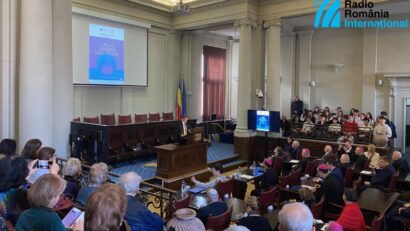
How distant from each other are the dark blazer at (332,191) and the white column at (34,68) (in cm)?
494

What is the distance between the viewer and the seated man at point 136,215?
2.82 metres

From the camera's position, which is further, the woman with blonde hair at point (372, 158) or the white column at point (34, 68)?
the woman with blonde hair at point (372, 158)

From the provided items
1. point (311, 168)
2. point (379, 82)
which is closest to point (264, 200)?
point (311, 168)

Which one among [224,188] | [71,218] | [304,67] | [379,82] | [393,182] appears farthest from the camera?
[304,67]

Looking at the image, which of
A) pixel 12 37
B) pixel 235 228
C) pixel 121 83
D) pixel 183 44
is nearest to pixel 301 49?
pixel 183 44

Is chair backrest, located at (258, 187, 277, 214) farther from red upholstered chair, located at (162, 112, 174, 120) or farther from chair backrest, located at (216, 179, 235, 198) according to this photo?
red upholstered chair, located at (162, 112, 174, 120)

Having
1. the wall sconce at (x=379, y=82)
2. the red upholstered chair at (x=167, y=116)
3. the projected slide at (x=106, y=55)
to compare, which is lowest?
the red upholstered chair at (x=167, y=116)

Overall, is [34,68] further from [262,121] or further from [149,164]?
[262,121]

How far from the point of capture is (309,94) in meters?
14.0

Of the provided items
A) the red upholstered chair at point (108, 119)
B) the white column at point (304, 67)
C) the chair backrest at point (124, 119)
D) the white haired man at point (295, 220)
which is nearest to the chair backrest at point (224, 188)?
the white haired man at point (295, 220)

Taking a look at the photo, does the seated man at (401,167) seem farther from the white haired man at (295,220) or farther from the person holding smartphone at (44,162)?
the person holding smartphone at (44,162)

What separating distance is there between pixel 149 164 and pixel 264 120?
3805 mm

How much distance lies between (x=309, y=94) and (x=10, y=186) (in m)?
12.7

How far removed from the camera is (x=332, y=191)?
5.07m
